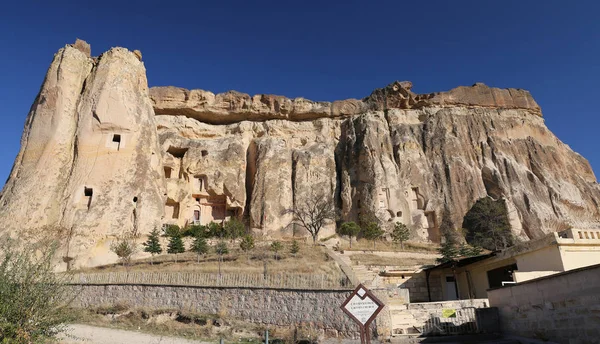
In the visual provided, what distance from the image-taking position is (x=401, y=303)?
610 inches

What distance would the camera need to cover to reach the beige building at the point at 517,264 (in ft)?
52.6

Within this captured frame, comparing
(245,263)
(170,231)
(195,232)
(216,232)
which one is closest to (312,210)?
(216,232)

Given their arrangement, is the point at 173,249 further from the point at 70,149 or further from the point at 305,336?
the point at 305,336

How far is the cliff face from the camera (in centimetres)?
2917

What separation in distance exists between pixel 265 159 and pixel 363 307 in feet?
116

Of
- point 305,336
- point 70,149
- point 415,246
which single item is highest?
point 70,149

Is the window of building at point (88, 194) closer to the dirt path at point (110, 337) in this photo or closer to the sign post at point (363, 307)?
the dirt path at point (110, 337)

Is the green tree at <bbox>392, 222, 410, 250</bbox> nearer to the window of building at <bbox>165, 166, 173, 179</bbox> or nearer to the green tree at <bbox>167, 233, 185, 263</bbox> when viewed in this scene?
the green tree at <bbox>167, 233, 185, 263</bbox>

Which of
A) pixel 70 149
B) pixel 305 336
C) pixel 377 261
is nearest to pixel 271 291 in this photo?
pixel 305 336

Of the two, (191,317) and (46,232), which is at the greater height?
(46,232)

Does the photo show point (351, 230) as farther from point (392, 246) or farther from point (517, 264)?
point (517, 264)

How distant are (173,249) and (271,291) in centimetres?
1375

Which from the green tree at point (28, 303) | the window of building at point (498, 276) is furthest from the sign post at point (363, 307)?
the window of building at point (498, 276)

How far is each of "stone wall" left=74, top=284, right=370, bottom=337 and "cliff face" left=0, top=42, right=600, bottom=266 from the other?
1069cm
